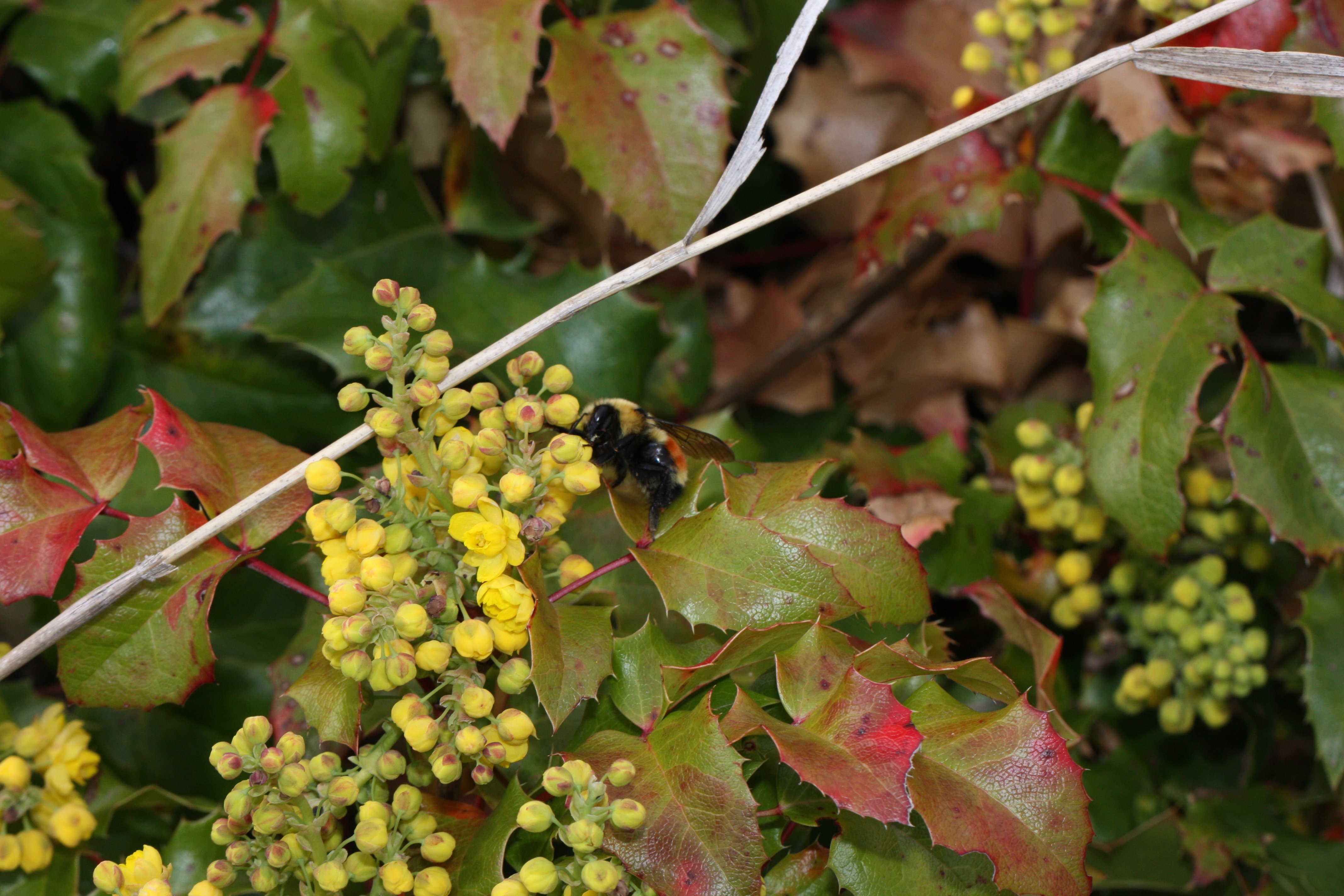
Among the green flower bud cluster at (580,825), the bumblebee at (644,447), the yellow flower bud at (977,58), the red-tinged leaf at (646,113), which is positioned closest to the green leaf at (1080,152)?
the yellow flower bud at (977,58)

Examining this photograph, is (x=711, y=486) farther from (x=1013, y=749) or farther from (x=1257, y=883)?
(x=1257, y=883)

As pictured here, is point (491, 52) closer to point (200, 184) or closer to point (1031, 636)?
point (200, 184)

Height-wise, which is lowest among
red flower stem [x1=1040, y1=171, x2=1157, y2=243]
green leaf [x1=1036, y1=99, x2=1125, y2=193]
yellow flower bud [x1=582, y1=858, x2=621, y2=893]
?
yellow flower bud [x1=582, y1=858, x2=621, y2=893]

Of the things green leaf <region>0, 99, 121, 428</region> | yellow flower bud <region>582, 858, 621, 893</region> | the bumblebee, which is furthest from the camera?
green leaf <region>0, 99, 121, 428</region>

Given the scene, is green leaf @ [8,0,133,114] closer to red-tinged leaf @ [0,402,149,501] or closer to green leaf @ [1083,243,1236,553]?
red-tinged leaf @ [0,402,149,501]

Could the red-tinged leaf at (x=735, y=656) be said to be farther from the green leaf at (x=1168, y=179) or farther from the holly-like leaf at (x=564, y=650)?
the green leaf at (x=1168, y=179)

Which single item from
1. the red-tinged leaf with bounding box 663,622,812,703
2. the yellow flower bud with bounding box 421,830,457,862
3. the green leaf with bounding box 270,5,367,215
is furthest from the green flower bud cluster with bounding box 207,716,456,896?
the green leaf with bounding box 270,5,367,215

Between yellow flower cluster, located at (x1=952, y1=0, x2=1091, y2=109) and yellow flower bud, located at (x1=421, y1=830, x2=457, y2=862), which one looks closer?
yellow flower bud, located at (x1=421, y1=830, x2=457, y2=862)

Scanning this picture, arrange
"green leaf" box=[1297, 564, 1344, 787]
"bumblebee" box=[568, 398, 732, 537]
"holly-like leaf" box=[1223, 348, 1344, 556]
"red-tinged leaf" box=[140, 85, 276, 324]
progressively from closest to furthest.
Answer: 1. "bumblebee" box=[568, 398, 732, 537]
2. "holly-like leaf" box=[1223, 348, 1344, 556]
3. "green leaf" box=[1297, 564, 1344, 787]
4. "red-tinged leaf" box=[140, 85, 276, 324]

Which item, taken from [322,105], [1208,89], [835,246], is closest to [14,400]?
[322,105]
